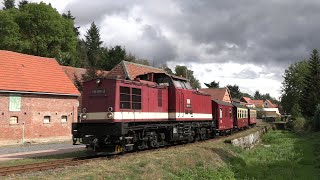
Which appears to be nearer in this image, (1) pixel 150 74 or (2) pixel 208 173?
(2) pixel 208 173

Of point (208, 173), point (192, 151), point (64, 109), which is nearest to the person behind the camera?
point (208, 173)

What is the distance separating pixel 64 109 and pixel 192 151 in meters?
17.1

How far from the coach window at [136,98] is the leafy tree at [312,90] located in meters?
54.4

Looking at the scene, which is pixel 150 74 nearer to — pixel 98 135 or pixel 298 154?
pixel 98 135

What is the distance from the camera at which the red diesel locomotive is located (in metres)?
16.5

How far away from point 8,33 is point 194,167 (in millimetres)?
44829

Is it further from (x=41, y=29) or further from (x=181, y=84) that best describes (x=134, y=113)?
(x=41, y=29)

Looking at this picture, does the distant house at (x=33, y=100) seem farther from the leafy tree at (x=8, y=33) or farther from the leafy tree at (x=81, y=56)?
the leafy tree at (x=81, y=56)

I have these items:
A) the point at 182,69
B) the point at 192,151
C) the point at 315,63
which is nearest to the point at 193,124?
the point at 192,151

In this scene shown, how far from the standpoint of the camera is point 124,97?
17062 millimetres

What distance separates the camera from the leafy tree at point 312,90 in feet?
216

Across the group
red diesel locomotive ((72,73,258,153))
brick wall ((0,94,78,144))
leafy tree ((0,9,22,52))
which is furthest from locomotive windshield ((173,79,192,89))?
leafy tree ((0,9,22,52))

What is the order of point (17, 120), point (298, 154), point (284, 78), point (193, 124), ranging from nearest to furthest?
point (193, 124) < point (298, 154) < point (17, 120) < point (284, 78)

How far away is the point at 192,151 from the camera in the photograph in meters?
18.4
